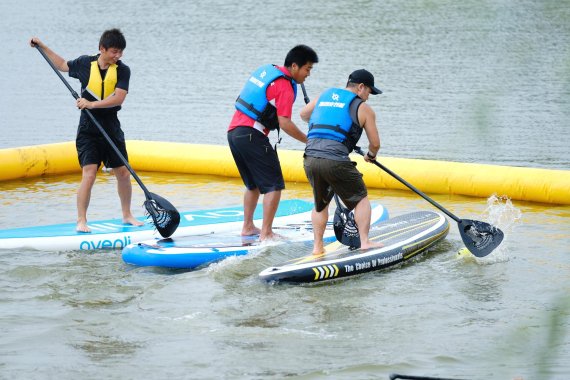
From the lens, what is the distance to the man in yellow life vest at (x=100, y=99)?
7.04 m

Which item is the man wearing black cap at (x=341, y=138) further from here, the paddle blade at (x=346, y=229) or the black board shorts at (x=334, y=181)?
the paddle blade at (x=346, y=229)

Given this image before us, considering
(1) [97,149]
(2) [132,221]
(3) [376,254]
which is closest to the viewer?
(3) [376,254]

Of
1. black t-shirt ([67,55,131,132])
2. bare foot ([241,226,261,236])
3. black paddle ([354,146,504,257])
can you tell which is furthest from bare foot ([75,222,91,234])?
black paddle ([354,146,504,257])

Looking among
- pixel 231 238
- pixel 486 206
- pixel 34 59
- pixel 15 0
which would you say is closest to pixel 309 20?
pixel 34 59

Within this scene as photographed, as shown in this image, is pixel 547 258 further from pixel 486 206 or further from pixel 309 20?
pixel 309 20

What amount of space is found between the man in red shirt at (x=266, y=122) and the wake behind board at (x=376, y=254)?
2.23 feet

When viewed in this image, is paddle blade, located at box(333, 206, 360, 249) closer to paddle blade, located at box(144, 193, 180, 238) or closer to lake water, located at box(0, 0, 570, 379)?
lake water, located at box(0, 0, 570, 379)

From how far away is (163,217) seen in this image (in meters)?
6.87

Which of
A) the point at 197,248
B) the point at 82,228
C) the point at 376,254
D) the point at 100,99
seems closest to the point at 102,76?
the point at 100,99

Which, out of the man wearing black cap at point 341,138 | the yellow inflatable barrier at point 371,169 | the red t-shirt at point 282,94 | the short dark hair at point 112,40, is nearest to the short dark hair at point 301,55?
the red t-shirt at point 282,94

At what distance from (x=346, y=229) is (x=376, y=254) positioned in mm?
320

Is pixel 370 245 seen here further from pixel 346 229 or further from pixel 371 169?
pixel 371 169

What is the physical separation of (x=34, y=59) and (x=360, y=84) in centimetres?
1973

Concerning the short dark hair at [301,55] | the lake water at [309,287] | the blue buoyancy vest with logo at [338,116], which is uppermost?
the short dark hair at [301,55]
